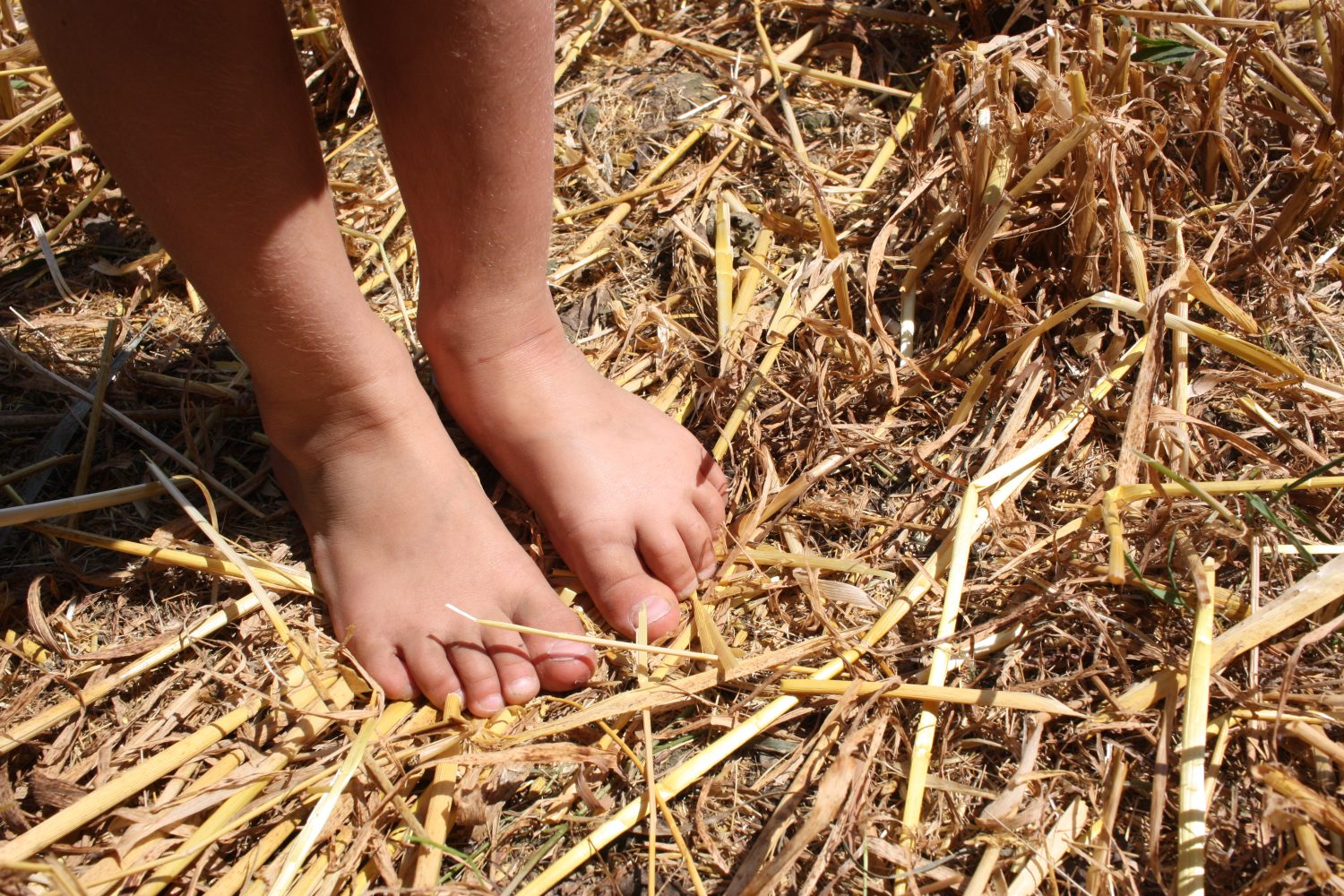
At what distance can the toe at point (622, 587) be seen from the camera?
3.35ft

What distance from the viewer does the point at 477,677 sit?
3.21 feet

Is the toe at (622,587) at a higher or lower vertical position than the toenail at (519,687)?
higher

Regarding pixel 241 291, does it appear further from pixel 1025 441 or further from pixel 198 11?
pixel 1025 441

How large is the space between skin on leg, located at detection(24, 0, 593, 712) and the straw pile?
0.07 metres

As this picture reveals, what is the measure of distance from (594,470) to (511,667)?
0.79 ft

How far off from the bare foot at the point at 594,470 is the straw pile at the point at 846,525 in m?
0.06

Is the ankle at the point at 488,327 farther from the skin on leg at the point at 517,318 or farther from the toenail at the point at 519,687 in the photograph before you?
the toenail at the point at 519,687

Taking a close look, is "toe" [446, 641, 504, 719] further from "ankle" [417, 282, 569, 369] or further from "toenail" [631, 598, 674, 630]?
"ankle" [417, 282, 569, 369]

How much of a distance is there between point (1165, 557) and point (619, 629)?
59 cm

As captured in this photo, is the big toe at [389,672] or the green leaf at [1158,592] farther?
the big toe at [389,672]

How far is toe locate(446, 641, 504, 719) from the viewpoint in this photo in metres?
0.98

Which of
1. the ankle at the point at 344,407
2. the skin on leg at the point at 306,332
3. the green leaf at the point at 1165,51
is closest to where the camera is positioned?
the skin on leg at the point at 306,332

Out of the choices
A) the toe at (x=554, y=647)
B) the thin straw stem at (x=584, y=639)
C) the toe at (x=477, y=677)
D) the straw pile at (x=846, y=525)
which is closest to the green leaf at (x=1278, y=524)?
Answer: the straw pile at (x=846, y=525)

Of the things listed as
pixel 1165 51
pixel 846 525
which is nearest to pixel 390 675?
pixel 846 525
